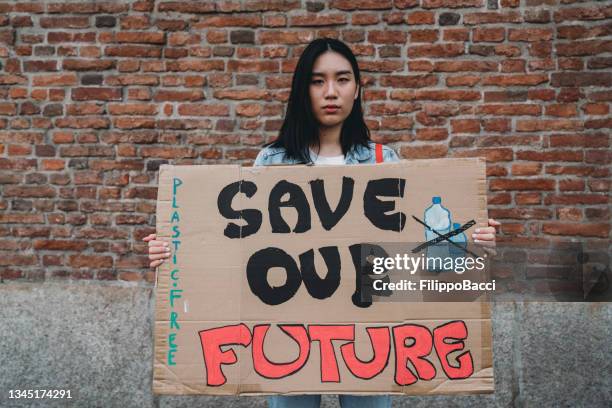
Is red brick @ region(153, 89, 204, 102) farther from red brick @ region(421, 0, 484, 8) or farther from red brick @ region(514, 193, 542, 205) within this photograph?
red brick @ region(514, 193, 542, 205)

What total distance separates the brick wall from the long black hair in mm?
1038

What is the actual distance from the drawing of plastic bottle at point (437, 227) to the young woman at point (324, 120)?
10.0 inches

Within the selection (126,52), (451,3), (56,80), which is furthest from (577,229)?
(56,80)

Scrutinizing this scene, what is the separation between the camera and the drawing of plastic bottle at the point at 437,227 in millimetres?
1582

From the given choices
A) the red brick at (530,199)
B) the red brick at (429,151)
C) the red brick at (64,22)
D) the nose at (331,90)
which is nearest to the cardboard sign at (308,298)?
the nose at (331,90)

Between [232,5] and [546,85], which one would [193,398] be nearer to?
[232,5]

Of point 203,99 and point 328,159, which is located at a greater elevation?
point 203,99

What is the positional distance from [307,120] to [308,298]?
595 mm

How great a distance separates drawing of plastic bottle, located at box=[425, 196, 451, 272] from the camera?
1.58m

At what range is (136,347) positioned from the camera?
283 centimetres

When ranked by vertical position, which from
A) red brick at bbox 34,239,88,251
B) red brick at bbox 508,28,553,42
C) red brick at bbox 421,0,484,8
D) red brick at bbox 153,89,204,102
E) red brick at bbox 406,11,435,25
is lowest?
red brick at bbox 34,239,88,251

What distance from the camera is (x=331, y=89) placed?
5.69 feet

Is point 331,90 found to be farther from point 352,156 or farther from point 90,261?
point 90,261

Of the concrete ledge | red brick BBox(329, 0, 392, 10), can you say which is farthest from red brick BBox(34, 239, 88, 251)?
red brick BBox(329, 0, 392, 10)
